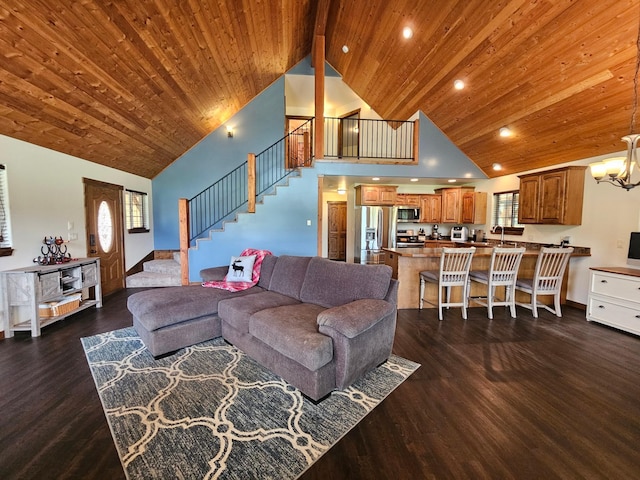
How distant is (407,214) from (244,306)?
5.46 metres

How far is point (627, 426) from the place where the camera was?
1883mm

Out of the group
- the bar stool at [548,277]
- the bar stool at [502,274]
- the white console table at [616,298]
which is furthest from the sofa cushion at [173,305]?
the white console table at [616,298]

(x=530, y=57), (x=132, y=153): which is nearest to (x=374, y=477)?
(x=530, y=57)

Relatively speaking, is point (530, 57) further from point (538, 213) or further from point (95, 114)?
point (95, 114)

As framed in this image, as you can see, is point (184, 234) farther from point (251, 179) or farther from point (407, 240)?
point (407, 240)

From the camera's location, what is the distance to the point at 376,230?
23.4 feet

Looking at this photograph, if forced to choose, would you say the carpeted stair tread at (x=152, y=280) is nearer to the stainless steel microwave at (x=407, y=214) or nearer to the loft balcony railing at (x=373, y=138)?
the loft balcony railing at (x=373, y=138)

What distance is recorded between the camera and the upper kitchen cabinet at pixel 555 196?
14.5 ft

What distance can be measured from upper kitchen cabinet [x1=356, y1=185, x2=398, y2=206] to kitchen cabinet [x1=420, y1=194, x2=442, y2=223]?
2.72 feet

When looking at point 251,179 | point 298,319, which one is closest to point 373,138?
point 251,179

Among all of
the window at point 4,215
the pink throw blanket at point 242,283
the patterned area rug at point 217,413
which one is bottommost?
the patterned area rug at point 217,413

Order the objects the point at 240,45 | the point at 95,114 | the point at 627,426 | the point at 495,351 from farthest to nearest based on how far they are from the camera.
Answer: the point at 240,45 → the point at 95,114 → the point at 495,351 → the point at 627,426

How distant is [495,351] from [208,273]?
3.61 m

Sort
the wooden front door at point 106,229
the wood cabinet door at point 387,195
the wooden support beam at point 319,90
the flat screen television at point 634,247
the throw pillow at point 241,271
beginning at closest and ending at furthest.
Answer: the flat screen television at point 634,247 → the throw pillow at point 241,271 → the wooden front door at point 106,229 → the wooden support beam at point 319,90 → the wood cabinet door at point 387,195
